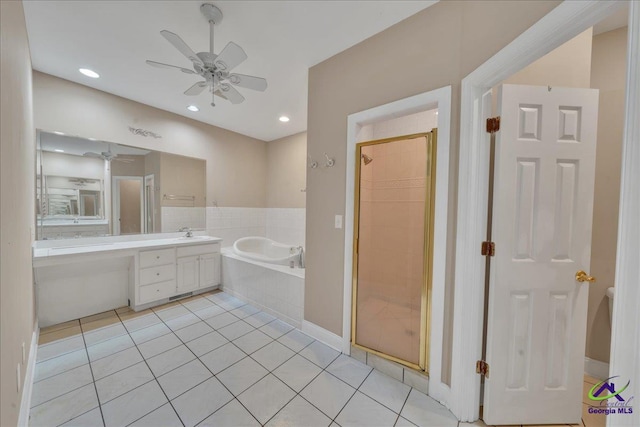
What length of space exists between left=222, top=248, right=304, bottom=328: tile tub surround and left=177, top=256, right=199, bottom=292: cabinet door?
406mm

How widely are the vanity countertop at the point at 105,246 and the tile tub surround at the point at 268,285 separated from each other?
59 cm

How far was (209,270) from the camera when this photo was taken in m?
3.50

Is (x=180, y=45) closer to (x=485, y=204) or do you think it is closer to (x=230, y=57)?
(x=230, y=57)

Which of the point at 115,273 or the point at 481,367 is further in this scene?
the point at 115,273

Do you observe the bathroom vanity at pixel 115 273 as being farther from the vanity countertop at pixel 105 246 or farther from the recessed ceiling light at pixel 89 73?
the recessed ceiling light at pixel 89 73

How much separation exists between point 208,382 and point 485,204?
92.5 inches

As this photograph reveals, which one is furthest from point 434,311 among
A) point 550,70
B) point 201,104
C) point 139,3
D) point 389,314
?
point 201,104

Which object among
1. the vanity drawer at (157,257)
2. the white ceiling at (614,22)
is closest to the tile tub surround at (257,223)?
the vanity drawer at (157,257)

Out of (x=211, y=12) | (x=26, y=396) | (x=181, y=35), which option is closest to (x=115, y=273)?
(x=26, y=396)

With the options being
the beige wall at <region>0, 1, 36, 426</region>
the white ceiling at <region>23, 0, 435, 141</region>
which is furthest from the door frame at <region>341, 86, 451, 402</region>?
the beige wall at <region>0, 1, 36, 426</region>

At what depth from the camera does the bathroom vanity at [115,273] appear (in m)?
2.46

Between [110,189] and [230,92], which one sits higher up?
[230,92]

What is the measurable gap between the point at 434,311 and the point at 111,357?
274 cm

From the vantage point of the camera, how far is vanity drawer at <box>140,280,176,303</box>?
2.87 meters
